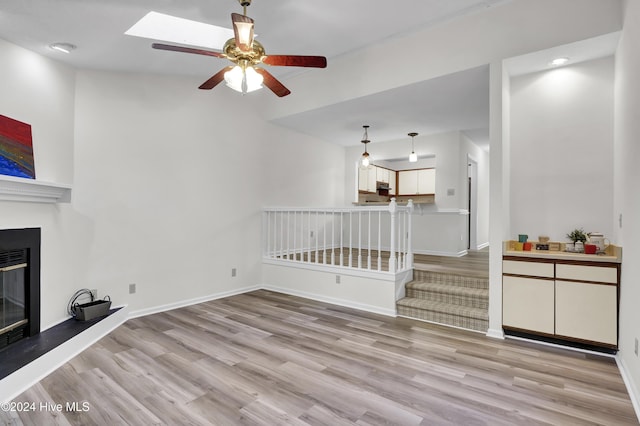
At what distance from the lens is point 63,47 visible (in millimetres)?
3109

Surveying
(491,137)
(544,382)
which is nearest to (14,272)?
(544,382)

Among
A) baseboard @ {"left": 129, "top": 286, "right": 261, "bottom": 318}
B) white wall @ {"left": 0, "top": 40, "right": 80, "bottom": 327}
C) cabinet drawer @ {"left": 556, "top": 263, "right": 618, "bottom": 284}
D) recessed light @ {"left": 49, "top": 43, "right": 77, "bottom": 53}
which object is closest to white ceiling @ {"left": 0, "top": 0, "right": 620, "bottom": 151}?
recessed light @ {"left": 49, "top": 43, "right": 77, "bottom": 53}

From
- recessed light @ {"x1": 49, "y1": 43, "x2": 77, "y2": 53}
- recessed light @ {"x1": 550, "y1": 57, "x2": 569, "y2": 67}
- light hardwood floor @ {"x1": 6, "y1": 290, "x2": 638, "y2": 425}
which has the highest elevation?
recessed light @ {"x1": 550, "y1": 57, "x2": 569, "y2": 67}

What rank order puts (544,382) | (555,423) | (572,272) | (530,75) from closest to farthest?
(555,423)
(544,382)
(572,272)
(530,75)

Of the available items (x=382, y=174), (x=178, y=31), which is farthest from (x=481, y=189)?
(x=178, y=31)

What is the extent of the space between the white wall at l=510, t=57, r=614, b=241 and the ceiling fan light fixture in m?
2.95

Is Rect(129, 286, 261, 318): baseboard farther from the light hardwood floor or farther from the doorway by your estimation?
the doorway

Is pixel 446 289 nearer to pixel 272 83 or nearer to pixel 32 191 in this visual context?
pixel 272 83

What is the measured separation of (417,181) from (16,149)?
7030mm

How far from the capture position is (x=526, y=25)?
3207 millimetres

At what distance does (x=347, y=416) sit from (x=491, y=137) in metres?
2.93

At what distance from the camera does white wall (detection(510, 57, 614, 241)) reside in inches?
132

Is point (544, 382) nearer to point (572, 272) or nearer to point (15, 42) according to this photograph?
point (572, 272)

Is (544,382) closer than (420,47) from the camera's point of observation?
Yes
